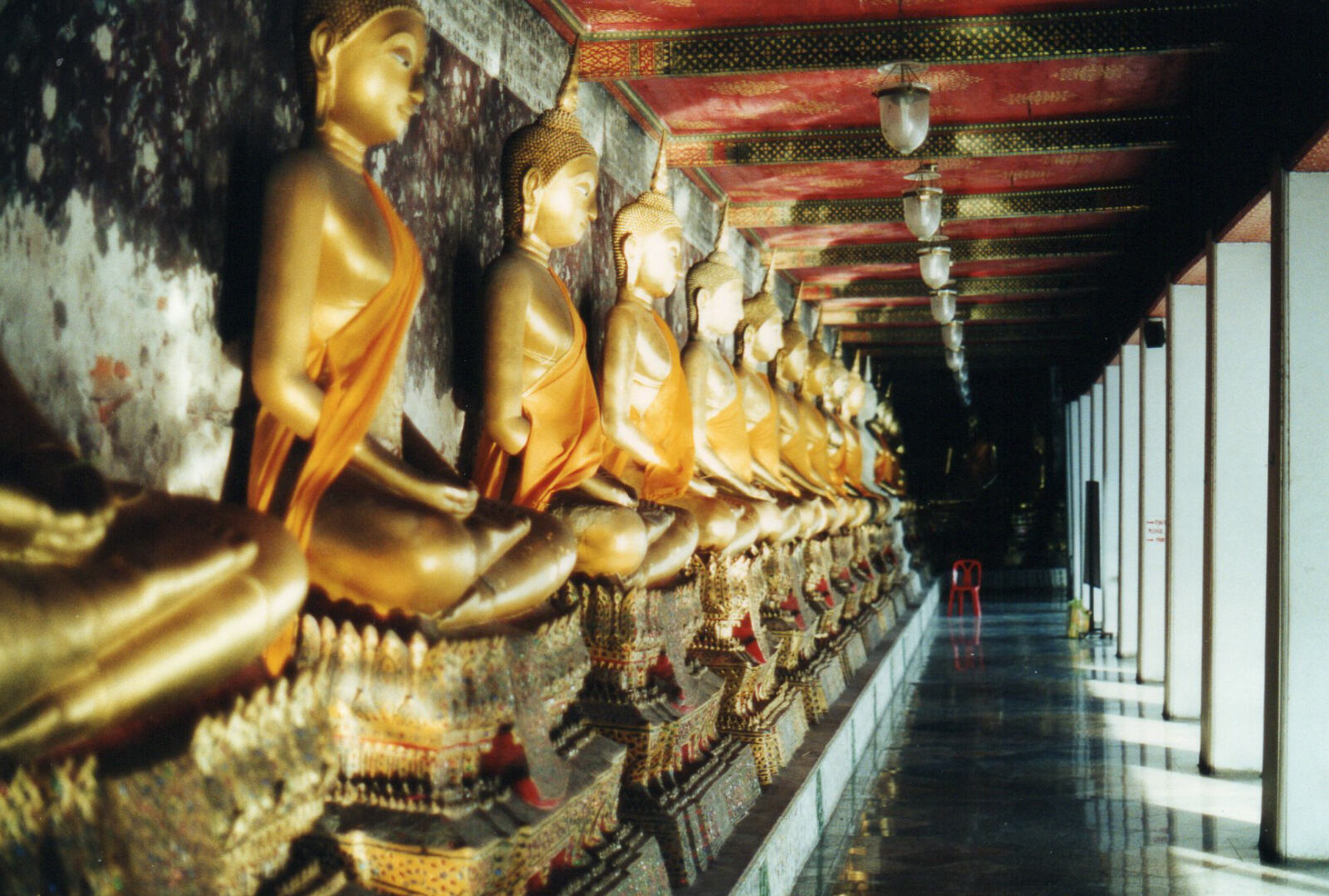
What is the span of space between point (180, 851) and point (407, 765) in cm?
78

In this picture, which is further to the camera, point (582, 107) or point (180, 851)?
point (582, 107)

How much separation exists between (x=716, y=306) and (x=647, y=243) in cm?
114

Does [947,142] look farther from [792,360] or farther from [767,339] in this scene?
[792,360]

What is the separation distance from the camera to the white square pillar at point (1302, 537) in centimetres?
457

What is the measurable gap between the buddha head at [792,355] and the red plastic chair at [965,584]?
625 cm

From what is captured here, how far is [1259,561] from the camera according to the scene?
6074 mm

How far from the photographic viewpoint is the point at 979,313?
1299cm

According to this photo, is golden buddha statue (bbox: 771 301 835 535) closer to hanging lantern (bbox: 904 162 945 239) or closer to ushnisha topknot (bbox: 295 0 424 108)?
hanging lantern (bbox: 904 162 945 239)

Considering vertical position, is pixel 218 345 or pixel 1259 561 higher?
pixel 218 345

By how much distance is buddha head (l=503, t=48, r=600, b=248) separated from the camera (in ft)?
12.5

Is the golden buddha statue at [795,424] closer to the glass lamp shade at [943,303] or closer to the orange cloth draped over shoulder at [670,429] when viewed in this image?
the glass lamp shade at [943,303]

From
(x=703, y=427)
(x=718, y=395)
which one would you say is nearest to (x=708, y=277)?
(x=718, y=395)

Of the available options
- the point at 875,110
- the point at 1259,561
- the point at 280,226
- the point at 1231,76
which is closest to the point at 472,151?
the point at 280,226

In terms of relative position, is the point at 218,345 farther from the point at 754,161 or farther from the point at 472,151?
the point at 754,161
